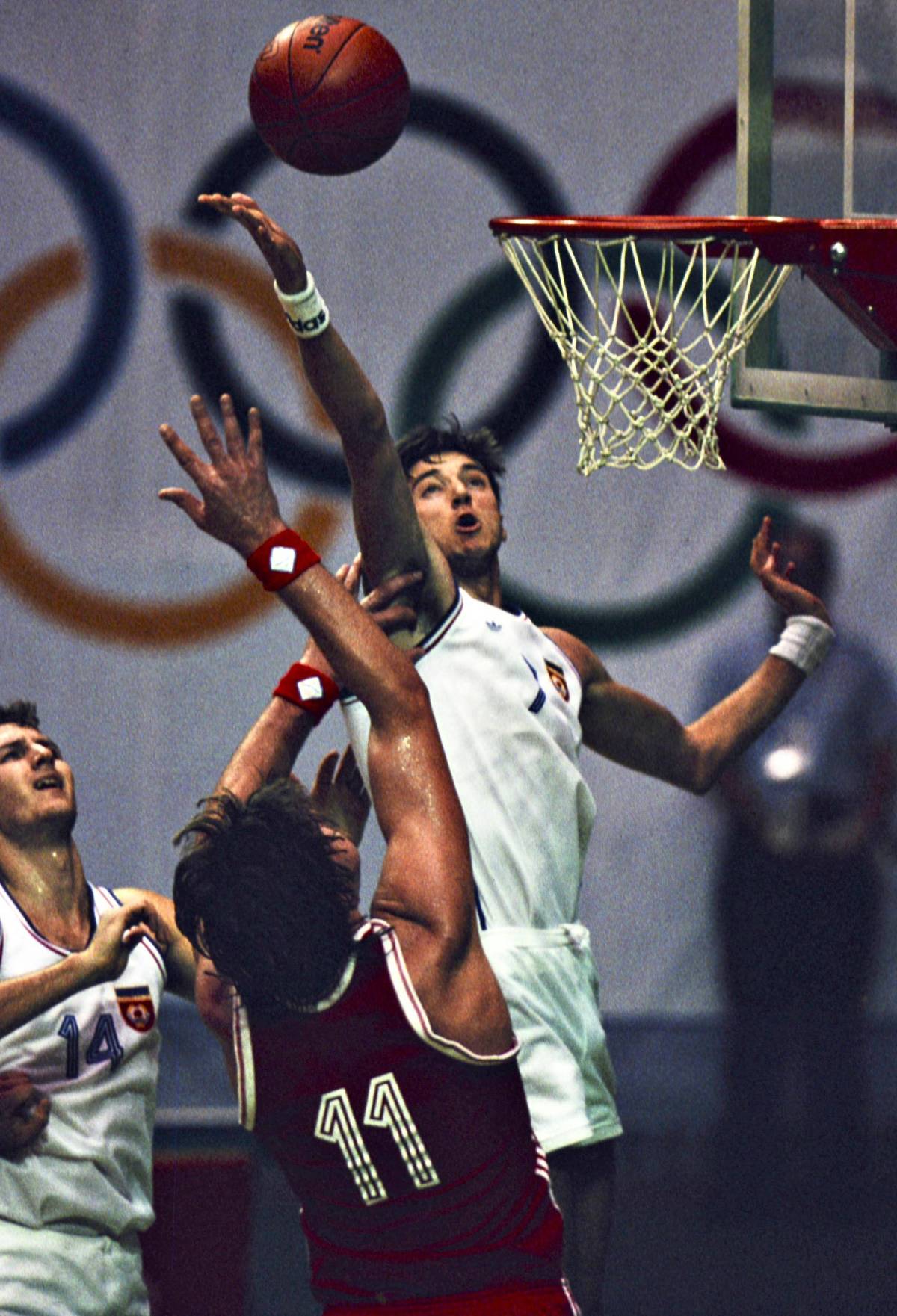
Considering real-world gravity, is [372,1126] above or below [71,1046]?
above

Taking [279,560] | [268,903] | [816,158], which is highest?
[816,158]

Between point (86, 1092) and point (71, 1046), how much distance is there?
9cm

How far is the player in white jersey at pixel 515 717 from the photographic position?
3170 millimetres

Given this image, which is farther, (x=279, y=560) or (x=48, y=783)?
(x=48, y=783)

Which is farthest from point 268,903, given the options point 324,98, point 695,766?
point 695,766

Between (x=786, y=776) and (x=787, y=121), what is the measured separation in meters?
2.37

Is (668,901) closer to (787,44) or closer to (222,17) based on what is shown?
(787,44)

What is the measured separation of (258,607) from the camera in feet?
20.6

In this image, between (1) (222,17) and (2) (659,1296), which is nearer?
(2) (659,1296)

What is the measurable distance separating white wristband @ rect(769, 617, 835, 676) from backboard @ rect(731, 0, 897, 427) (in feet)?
1.67

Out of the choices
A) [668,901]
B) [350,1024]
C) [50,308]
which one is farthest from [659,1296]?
[50,308]

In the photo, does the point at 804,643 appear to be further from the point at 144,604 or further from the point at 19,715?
the point at 144,604

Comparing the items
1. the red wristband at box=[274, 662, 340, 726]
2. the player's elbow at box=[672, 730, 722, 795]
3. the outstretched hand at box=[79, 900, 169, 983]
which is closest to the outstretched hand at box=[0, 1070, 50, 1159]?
the outstretched hand at box=[79, 900, 169, 983]

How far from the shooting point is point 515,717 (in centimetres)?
376
